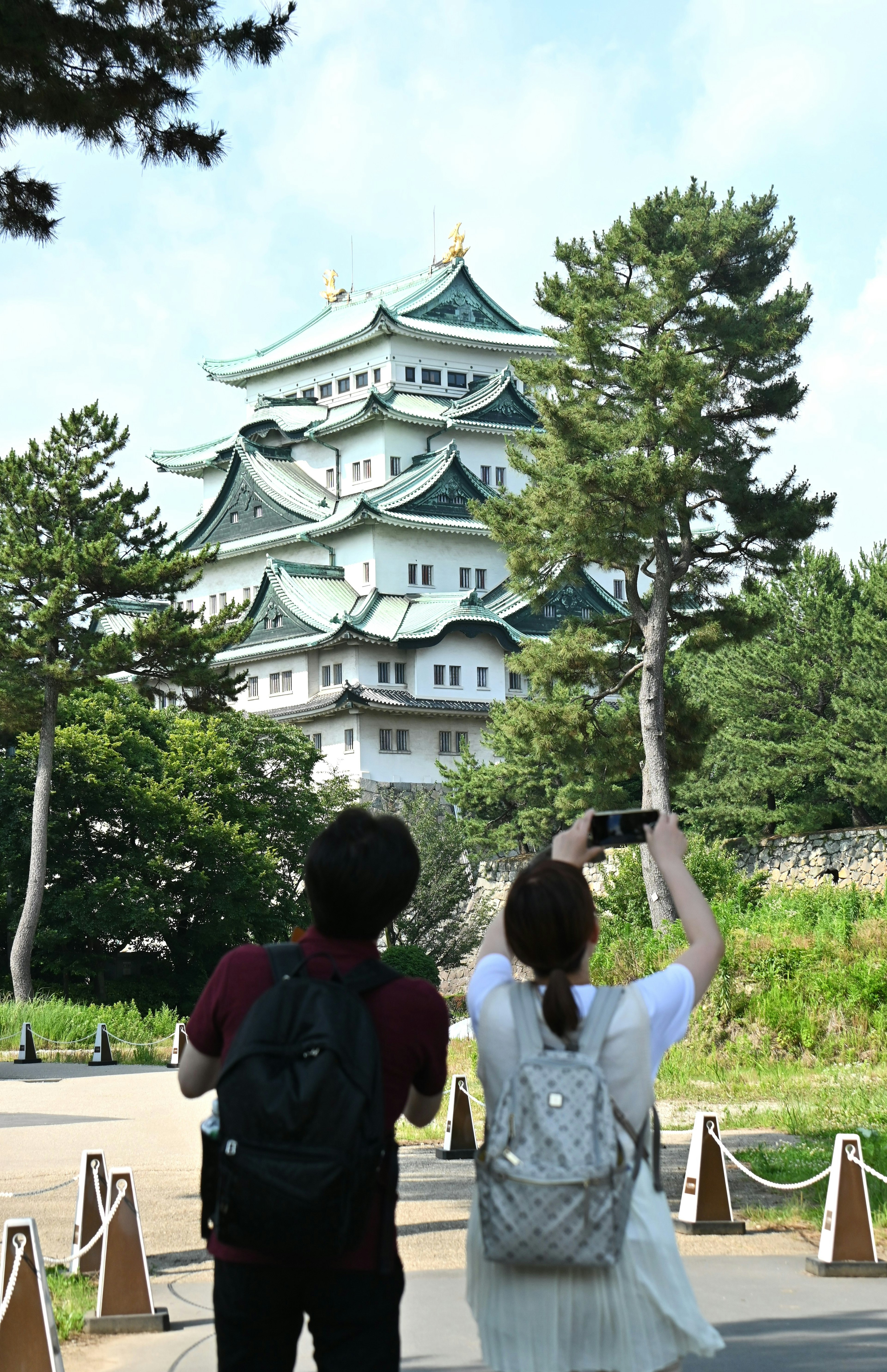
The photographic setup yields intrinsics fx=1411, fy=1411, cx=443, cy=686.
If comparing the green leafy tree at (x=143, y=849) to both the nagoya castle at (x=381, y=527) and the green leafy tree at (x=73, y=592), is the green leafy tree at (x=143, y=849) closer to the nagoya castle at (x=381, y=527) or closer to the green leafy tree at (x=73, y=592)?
the green leafy tree at (x=73, y=592)

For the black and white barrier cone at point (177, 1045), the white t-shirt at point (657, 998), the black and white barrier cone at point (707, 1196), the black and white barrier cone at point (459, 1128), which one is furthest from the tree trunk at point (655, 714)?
the white t-shirt at point (657, 998)

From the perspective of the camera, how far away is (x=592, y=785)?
33.3m

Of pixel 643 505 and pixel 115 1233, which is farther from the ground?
pixel 643 505

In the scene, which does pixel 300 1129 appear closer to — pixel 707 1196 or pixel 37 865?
pixel 707 1196

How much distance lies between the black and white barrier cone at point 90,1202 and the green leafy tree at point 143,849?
2651 cm

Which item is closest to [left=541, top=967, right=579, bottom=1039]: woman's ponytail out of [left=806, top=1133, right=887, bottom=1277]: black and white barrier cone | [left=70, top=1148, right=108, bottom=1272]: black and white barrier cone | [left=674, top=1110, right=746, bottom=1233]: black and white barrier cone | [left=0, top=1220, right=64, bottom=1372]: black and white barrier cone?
[left=0, top=1220, right=64, bottom=1372]: black and white barrier cone

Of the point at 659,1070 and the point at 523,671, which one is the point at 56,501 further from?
the point at 659,1070

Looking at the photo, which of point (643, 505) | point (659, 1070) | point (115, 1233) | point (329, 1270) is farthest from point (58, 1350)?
point (643, 505)

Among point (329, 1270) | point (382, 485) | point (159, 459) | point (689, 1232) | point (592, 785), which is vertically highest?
point (159, 459)

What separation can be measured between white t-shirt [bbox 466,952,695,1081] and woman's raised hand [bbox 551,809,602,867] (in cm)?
32

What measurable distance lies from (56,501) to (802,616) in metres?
18.4

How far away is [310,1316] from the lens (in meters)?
2.88

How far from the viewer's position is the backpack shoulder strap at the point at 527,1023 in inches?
114

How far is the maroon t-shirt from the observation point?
294 cm
